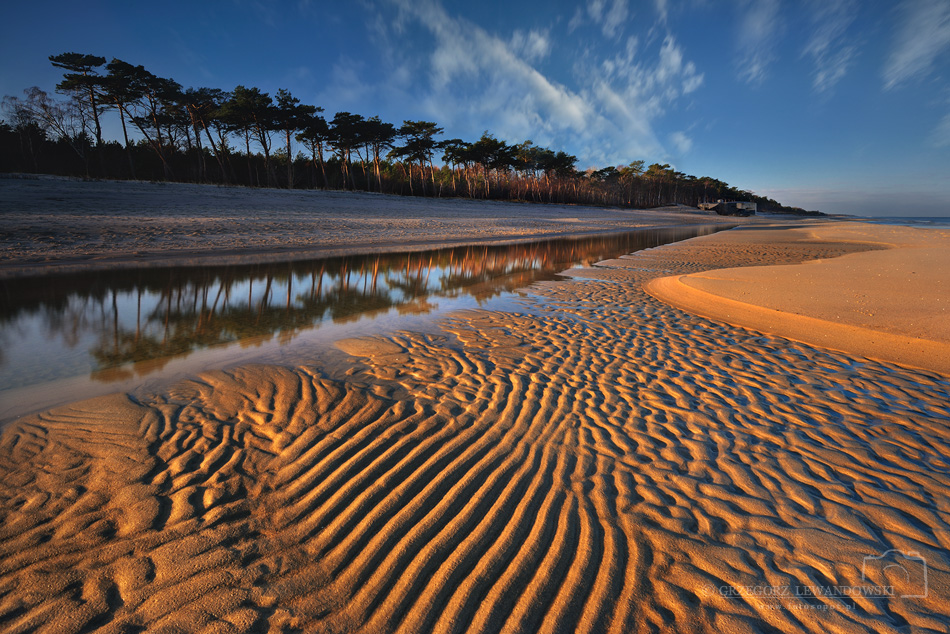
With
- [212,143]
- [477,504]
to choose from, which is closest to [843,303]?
[477,504]

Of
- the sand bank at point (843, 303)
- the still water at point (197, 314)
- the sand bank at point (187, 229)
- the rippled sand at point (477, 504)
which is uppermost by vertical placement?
the sand bank at point (187, 229)

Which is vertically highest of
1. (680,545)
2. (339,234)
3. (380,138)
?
(380,138)

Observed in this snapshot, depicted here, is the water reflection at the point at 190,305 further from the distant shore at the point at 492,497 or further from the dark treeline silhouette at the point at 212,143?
the dark treeline silhouette at the point at 212,143

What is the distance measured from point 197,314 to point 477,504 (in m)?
7.04

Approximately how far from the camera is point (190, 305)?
7809 mm

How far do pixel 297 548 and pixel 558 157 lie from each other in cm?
8453

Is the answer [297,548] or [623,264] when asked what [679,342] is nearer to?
[297,548]

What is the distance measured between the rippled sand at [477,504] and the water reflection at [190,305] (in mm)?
1766

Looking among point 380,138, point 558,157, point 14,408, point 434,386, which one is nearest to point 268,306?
point 14,408

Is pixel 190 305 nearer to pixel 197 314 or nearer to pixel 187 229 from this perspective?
pixel 197 314

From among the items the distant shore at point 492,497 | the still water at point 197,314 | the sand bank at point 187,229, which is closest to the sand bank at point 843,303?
the distant shore at point 492,497

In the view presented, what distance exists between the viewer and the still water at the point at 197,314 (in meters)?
4.76

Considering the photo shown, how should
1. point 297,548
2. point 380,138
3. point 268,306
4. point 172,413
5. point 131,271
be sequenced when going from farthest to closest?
1. point 380,138
2. point 131,271
3. point 268,306
4. point 172,413
5. point 297,548

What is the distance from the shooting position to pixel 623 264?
49.0ft
